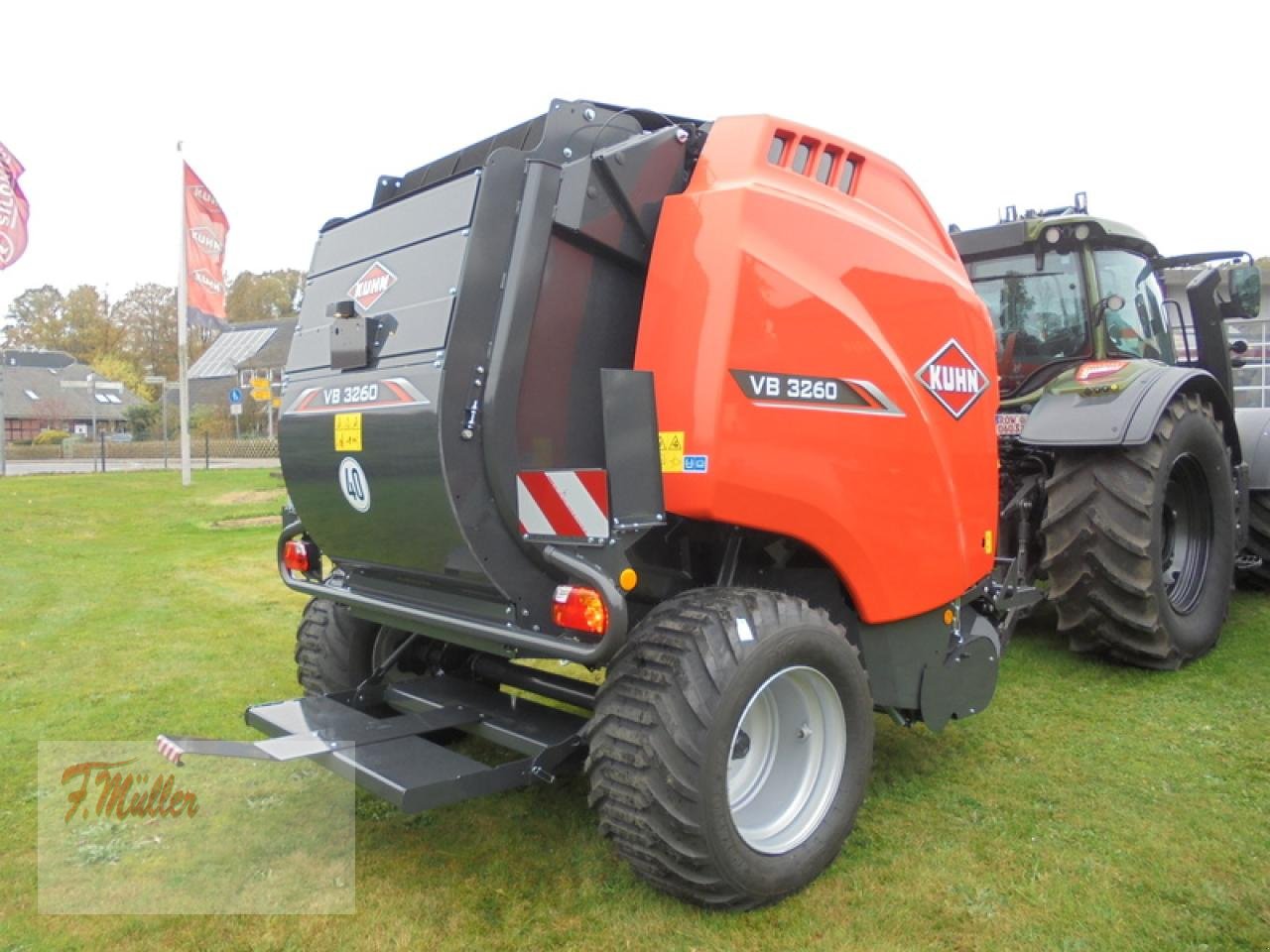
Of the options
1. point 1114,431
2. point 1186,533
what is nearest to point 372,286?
point 1114,431

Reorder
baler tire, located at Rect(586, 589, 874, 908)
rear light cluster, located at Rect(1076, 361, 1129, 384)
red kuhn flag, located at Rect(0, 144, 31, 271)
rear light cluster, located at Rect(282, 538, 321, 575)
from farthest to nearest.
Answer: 1. red kuhn flag, located at Rect(0, 144, 31, 271)
2. rear light cluster, located at Rect(1076, 361, 1129, 384)
3. rear light cluster, located at Rect(282, 538, 321, 575)
4. baler tire, located at Rect(586, 589, 874, 908)

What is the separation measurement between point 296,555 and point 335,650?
419 millimetres

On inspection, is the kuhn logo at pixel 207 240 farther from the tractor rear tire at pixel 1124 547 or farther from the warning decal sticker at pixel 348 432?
the tractor rear tire at pixel 1124 547

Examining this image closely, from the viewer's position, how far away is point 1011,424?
207 inches

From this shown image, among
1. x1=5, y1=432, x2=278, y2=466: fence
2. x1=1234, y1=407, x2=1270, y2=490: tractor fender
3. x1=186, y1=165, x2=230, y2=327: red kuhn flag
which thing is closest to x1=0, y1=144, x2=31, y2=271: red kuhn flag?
x1=186, y1=165, x2=230, y2=327: red kuhn flag

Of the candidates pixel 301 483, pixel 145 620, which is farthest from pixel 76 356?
pixel 301 483

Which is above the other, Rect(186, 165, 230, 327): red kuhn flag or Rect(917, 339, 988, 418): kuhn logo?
Rect(186, 165, 230, 327): red kuhn flag

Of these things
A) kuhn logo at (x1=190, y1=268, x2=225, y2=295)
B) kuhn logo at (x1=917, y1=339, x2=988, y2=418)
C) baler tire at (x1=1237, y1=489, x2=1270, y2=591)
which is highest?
kuhn logo at (x1=190, y1=268, x2=225, y2=295)

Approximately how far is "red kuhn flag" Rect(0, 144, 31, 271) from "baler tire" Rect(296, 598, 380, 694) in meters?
15.5

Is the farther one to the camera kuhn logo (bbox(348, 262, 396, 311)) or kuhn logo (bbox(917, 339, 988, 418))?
kuhn logo (bbox(917, 339, 988, 418))

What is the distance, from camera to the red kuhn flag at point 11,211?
627 inches

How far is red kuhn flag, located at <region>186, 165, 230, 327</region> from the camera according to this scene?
1694 centimetres

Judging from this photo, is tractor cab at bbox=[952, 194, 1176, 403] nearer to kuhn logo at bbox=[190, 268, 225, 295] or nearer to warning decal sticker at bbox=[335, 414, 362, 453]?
warning decal sticker at bbox=[335, 414, 362, 453]

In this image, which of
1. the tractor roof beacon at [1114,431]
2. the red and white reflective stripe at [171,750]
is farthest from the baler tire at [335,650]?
the tractor roof beacon at [1114,431]
